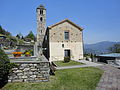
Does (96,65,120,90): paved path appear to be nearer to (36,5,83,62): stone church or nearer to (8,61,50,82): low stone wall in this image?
(8,61,50,82): low stone wall

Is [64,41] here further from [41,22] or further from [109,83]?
[109,83]

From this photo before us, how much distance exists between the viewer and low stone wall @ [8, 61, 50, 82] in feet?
22.4

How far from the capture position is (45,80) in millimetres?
7074

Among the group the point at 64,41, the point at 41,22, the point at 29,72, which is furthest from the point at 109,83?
the point at 41,22

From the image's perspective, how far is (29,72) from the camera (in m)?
6.93

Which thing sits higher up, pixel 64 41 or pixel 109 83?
pixel 64 41

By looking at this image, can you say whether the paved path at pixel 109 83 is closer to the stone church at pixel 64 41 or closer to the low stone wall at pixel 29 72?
the low stone wall at pixel 29 72

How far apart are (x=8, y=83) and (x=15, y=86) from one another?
2.63 ft

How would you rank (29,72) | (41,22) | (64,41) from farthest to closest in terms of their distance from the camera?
(41,22), (64,41), (29,72)

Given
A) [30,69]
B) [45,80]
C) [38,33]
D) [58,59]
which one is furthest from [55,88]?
[38,33]

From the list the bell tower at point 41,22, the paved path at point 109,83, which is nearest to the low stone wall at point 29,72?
the paved path at point 109,83

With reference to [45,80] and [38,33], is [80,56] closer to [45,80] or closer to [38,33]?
[38,33]

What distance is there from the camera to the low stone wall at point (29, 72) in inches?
269

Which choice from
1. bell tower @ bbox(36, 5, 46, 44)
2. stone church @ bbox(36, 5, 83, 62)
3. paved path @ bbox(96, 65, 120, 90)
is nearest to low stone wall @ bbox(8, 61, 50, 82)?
paved path @ bbox(96, 65, 120, 90)
